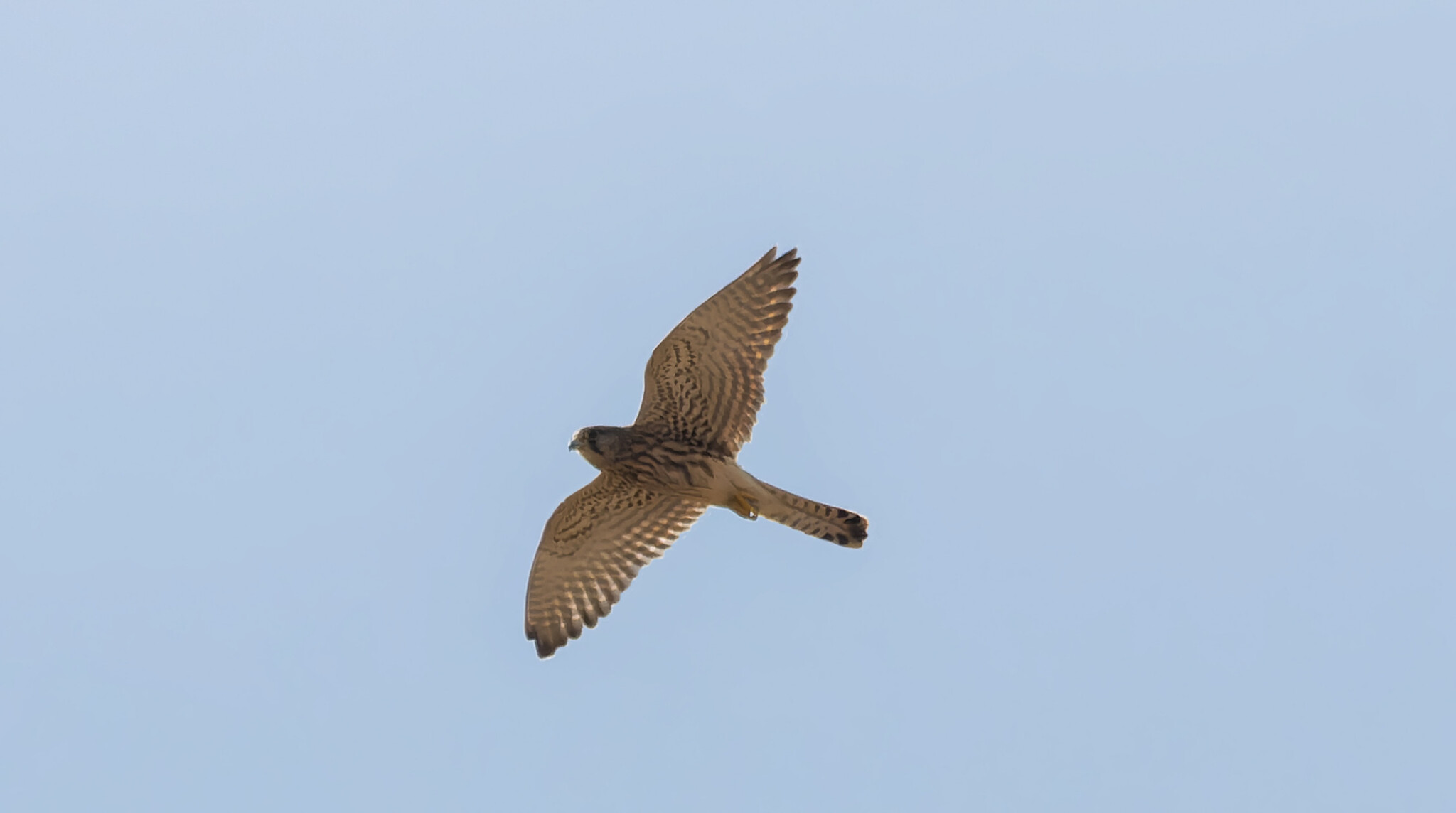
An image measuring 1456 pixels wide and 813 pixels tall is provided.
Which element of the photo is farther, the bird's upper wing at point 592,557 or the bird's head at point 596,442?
the bird's upper wing at point 592,557

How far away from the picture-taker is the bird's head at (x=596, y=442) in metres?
11.5

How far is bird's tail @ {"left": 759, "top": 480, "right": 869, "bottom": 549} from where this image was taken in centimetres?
1149

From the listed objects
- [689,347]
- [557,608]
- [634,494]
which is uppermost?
[689,347]

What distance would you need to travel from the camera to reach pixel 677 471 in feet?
38.2

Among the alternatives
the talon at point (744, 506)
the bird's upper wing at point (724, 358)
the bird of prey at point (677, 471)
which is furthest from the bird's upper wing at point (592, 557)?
the bird's upper wing at point (724, 358)

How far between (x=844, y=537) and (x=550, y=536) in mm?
2655

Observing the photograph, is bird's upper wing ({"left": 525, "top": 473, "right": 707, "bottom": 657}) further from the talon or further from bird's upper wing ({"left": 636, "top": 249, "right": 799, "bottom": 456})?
bird's upper wing ({"left": 636, "top": 249, "right": 799, "bottom": 456})

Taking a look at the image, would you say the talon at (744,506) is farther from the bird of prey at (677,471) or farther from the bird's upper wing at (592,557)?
the bird's upper wing at (592,557)

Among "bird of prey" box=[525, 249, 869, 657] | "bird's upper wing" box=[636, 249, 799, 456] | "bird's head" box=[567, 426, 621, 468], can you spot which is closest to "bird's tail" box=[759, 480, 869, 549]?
"bird of prey" box=[525, 249, 869, 657]

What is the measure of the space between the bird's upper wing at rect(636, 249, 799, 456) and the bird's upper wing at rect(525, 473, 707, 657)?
0.96 metres

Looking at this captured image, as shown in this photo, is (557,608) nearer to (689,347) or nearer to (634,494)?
(634,494)

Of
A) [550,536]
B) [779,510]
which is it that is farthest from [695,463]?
[550,536]

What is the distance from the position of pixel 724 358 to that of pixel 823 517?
1583 millimetres

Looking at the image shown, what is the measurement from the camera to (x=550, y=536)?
1223 centimetres
